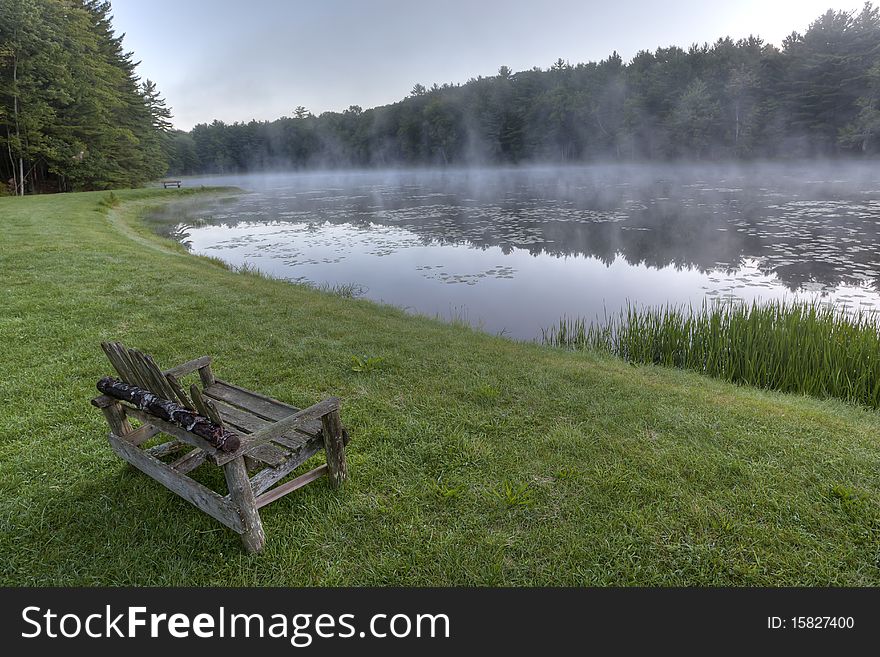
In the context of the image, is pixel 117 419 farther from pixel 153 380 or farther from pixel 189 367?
pixel 153 380

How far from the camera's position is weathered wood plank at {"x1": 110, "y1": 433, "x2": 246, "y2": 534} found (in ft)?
8.41

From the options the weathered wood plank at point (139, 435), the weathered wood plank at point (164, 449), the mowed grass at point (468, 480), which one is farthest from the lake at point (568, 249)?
the weathered wood plank at point (139, 435)

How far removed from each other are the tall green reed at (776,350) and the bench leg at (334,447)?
16.9 ft

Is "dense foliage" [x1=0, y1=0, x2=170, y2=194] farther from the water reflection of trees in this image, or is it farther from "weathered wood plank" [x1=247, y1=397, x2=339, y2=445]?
"weathered wood plank" [x1=247, y1=397, x2=339, y2=445]

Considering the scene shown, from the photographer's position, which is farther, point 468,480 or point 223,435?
point 468,480

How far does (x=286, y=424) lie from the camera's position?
2.80 m

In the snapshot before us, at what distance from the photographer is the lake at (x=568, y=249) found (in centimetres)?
1035

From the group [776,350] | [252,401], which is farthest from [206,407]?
[776,350]

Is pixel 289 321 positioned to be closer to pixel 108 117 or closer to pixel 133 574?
pixel 133 574

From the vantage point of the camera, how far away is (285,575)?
2576 millimetres

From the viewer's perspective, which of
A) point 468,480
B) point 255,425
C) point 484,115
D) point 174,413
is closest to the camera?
point 174,413

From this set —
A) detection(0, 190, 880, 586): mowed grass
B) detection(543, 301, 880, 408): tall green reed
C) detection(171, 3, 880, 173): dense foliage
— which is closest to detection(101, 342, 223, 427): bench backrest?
detection(0, 190, 880, 586): mowed grass

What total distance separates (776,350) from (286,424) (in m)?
6.39

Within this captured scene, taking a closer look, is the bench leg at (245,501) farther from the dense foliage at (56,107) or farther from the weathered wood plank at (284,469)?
the dense foliage at (56,107)
